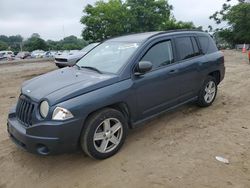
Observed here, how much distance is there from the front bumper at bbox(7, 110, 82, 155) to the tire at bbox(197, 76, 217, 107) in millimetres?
3199

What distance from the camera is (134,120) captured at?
4508mm

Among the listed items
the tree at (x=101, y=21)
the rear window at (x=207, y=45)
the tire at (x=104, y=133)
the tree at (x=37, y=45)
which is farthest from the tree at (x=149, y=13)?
the tree at (x=37, y=45)

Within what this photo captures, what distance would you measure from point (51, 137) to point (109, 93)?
3.35 feet

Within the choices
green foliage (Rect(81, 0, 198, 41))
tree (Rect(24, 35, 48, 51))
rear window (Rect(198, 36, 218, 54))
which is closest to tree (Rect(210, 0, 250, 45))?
green foliage (Rect(81, 0, 198, 41))

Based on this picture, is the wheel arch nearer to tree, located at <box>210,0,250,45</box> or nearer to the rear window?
the rear window

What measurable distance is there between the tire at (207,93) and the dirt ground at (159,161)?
0.52 meters

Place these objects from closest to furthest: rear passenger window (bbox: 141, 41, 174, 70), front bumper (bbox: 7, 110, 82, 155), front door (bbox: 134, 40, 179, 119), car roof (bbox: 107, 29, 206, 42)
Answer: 1. front bumper (bbox: 7, 110, 82, 155)
2. front door (bbox: 134, 40, 179, 119)
3. rear passenger window (bbox: 141, 41, 174, 70)
4. car roof (bbox: 107, 29, 206, 42)

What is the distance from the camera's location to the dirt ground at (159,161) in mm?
Result: 3590

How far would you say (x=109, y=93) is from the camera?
406 centimetres

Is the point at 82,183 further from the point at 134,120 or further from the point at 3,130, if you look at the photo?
the point at 3,130

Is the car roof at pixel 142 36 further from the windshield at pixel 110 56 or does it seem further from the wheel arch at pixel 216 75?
the wheel arch at pixel 216 75

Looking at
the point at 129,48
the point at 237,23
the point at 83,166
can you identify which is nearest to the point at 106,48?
the point at 129,48

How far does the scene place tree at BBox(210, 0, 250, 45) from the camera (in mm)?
41469

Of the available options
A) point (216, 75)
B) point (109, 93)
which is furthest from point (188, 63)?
point (109, 93)
